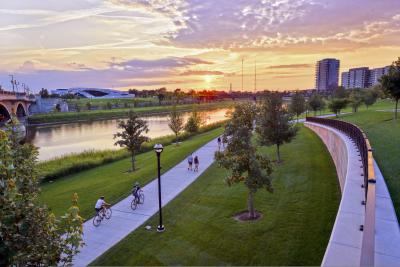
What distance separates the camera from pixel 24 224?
4.75 metres

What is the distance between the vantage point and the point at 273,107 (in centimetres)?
2006

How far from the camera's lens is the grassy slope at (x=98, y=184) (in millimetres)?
16031

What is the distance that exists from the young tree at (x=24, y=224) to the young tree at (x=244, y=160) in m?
7.24

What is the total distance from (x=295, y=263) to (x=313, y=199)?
4.70 m

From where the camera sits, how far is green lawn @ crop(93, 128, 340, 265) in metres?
9.07

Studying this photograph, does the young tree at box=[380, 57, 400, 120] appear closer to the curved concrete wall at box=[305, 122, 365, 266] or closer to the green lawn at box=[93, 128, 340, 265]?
the green lawn at box=[93, 128, 340, 265]

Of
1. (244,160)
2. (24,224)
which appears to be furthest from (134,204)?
(24,224)

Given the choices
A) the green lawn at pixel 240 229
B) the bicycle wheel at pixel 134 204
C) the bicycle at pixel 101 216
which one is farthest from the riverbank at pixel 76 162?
the green lawn at pixel 240 229

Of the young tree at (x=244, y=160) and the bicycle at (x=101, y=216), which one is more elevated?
the young tree at (x=244, y=160)

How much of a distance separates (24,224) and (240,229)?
25.3ft

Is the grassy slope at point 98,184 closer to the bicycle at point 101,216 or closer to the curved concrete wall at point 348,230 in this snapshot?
the bicycle at point 101,216

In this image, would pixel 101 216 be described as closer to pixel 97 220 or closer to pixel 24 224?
pixel 97 220

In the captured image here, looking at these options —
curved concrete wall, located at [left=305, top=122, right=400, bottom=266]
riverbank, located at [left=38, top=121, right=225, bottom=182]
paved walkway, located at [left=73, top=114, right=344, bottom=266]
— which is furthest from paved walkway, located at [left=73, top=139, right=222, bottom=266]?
riverbank, located at [left=38, top=121, right=225, bottom=182]

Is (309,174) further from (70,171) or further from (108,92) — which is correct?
(108,92)
